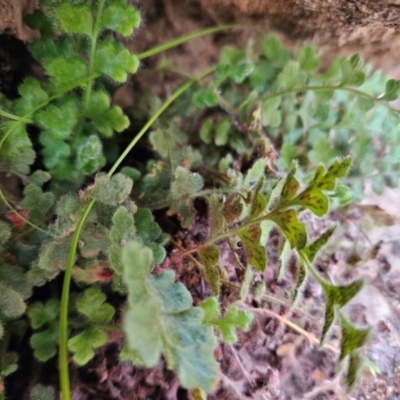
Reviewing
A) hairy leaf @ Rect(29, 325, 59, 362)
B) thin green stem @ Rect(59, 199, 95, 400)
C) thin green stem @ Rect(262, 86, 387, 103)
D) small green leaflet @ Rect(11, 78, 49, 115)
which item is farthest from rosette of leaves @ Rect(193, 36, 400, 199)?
hairy leaf @ Rect(29, 325, 59, 362)

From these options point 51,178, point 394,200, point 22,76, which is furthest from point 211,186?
point 394,200

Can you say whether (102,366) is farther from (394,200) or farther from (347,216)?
(394,200)

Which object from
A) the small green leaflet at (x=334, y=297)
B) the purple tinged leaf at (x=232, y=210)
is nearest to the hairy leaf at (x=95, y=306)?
the purple tinged leaf at (x=232, y=210)

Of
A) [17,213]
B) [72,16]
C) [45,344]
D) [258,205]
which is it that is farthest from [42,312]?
[72,16]

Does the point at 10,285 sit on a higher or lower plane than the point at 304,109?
lower

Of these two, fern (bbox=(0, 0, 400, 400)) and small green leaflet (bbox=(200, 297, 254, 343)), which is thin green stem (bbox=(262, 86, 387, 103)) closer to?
fern (bbox=(0, 0, 400, 400))

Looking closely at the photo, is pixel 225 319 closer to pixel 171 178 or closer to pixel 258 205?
pixel 258 205
